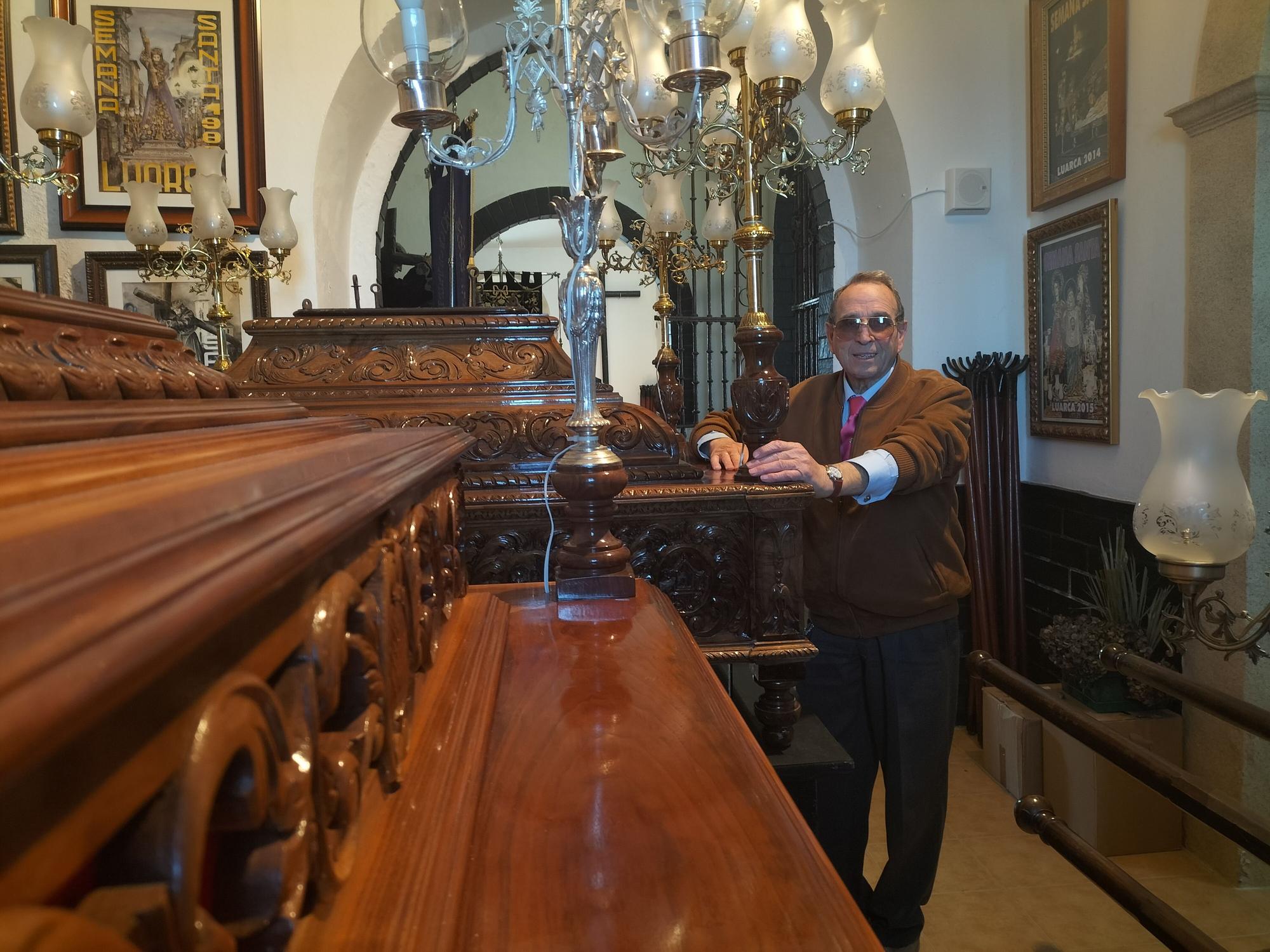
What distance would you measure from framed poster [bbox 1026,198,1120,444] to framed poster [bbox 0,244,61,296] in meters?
4.08

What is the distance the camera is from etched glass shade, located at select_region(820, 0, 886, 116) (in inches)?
90.7

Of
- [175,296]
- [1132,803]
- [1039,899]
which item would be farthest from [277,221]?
[1132,803]

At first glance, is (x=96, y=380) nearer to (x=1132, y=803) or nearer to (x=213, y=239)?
(x=213, y=239)

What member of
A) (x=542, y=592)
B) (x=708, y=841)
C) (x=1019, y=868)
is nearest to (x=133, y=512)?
(x=708, y=841)

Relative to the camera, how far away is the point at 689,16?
1359 mm

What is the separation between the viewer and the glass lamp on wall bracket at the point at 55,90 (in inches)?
98.1

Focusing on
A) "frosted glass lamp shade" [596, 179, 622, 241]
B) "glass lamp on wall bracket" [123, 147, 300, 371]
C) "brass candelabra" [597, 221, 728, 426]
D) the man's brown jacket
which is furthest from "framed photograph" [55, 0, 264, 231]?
the man's brown jacket

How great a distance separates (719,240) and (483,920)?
335 centimetres

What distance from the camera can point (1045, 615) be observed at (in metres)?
3.76

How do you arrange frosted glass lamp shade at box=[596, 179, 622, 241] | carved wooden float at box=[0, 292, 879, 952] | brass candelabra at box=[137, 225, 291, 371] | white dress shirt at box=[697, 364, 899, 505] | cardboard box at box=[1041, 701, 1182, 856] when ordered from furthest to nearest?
frosted glass lamp shade at box=[596, 179, 622, 241] → brass candelabra at box=[137, 225, 291, 371] → cardboard box at box=[1041, 701, 1182, 856] → white dress shirt at box=[697, 364, 899, 505] → carved wooden float at box=[0, 292, 879, 952]

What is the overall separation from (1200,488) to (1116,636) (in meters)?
1.72

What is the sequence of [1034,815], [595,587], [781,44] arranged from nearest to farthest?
[595,587] → [1034,815] → [781,44]

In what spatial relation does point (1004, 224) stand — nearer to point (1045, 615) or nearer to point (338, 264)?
point (1045, 615)

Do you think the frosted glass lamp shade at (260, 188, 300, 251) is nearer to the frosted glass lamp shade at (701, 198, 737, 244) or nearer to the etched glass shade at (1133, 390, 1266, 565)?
the frosted glass lamp shade at (701, 198, 737, 244)
